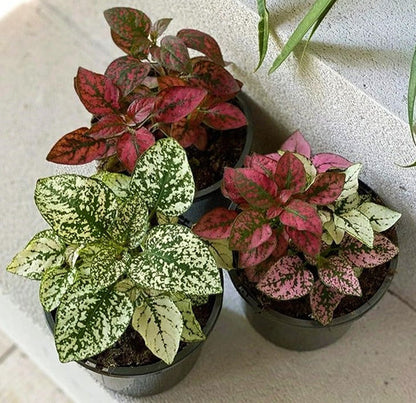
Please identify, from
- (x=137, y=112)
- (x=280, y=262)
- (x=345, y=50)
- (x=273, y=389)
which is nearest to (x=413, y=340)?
(x=273, y=389)

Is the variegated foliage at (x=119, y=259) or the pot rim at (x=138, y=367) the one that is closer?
the variegated foliage at (x=119, y=259)

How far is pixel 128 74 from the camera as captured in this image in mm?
1116

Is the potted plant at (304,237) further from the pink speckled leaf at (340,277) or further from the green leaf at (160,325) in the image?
the green leaf at (160,325)

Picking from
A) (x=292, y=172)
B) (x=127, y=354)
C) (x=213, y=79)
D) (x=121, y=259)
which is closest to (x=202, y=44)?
(x=213, y=79)

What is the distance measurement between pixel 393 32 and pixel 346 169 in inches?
8.5

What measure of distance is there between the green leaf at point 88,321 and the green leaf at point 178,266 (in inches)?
1.9

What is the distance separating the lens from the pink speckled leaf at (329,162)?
1090mm

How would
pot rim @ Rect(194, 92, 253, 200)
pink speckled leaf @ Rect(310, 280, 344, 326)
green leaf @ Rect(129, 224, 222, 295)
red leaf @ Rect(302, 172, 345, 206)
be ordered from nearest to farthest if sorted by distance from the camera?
green leaf @ Rect(129, 224, 222, 295)
red leaf @ Rect(302, 172, 345, 206)
pink speckled leaf @ Rect(310, 280, 344, 326)
pot rim @ Rect(194, 92, 253, 200)

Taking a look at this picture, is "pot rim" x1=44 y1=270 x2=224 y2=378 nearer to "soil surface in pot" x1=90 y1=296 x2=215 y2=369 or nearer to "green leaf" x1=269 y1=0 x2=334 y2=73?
"soil surface in pot" x1=90 y1=296 x2=215 y2=369

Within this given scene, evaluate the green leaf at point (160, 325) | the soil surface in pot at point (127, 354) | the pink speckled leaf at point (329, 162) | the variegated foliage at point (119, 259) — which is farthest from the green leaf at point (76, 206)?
the pink speckled leaf at point (329, 162)

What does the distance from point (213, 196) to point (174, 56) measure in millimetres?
263

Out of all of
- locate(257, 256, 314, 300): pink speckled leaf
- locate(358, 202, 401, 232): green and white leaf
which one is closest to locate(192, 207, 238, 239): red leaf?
locate(257, 256, 314, 300): pink speckled leaf

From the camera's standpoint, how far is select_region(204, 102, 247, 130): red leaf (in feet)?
3.89

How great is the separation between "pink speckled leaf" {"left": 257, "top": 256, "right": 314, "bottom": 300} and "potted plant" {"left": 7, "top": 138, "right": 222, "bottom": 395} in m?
0.12
